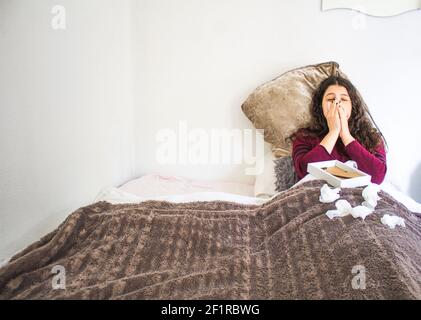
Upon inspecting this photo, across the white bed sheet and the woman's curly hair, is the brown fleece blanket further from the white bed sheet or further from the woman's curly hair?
the woman's curly hair

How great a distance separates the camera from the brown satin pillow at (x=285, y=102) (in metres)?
1.50

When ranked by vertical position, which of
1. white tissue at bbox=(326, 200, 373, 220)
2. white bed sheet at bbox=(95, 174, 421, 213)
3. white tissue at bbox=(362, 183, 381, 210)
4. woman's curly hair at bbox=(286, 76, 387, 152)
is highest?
woman's curly hair at bbox=(286, 76, 387, 152)

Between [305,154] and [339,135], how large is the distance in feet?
0.60

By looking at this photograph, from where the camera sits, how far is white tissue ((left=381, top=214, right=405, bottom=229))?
0.90 metres

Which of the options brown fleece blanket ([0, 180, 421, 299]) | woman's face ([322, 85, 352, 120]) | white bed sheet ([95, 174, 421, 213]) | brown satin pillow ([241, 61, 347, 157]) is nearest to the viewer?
brown fleece blanket ([0, 180, 421, 299])

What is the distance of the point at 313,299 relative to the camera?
2.21ft

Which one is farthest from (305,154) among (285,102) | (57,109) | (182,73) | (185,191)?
(57,109)

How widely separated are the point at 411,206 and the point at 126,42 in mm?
1623

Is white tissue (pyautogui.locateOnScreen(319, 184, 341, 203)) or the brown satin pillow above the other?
the brown satin pillow

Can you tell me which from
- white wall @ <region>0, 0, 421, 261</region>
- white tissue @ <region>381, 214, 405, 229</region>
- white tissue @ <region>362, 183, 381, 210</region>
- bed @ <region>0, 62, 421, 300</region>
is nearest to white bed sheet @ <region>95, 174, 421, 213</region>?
bed @ <region>0, 62, 421, 300</region>

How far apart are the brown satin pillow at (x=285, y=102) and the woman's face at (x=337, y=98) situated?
0.09 meters

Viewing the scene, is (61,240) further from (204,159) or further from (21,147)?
(204,159)

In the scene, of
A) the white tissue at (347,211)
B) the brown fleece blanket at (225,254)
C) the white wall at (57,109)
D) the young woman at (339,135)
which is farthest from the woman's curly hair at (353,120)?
the white wall at (57,109)
